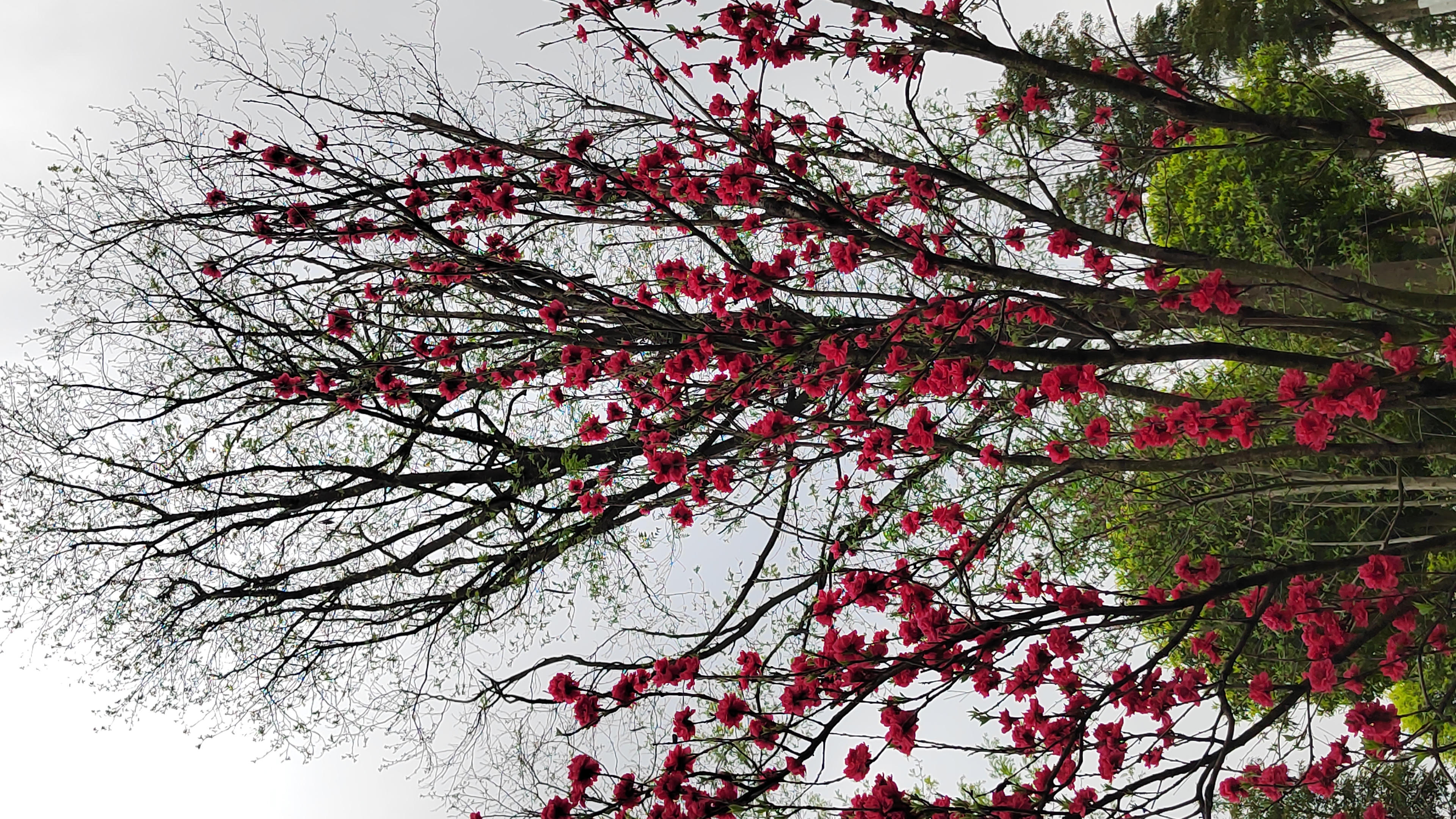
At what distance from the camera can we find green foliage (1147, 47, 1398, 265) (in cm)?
1389

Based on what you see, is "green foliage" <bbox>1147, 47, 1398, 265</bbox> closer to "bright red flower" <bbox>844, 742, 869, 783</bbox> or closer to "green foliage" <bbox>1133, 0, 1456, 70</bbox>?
"green foliage" <bbox>1133, 0, 1456, 70</bbox>

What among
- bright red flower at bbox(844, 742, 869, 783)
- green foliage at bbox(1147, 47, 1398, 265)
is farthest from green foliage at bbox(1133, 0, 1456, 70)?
bright red flower at bbox(844, 742, 869, 783)

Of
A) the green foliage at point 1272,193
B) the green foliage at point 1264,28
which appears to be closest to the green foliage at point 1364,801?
the green foliage at point 1272,193

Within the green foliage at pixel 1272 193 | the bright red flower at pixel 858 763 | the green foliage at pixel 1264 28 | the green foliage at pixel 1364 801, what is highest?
the green foliage at pixel 1264 28

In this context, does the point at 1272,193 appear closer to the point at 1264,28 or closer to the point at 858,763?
the point at 1264,28

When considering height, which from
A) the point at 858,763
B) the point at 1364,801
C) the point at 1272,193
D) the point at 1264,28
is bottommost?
the point at 858,763

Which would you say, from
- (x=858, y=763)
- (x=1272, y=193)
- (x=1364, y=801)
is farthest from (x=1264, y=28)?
(x=858, y=763)

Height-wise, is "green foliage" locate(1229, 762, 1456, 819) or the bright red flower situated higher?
"green foliage" locate(1229, 762, 1456, 819)

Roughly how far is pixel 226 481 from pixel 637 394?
4257 mm

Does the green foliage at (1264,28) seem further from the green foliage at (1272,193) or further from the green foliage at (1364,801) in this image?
the green foliage at (1364,801)

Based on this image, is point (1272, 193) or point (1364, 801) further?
point (1272, 193)

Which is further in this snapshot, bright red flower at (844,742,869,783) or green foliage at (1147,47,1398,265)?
green foliage at (1147,47,1398,265)

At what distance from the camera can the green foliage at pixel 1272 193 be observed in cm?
1389

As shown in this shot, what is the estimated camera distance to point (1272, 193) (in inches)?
544
